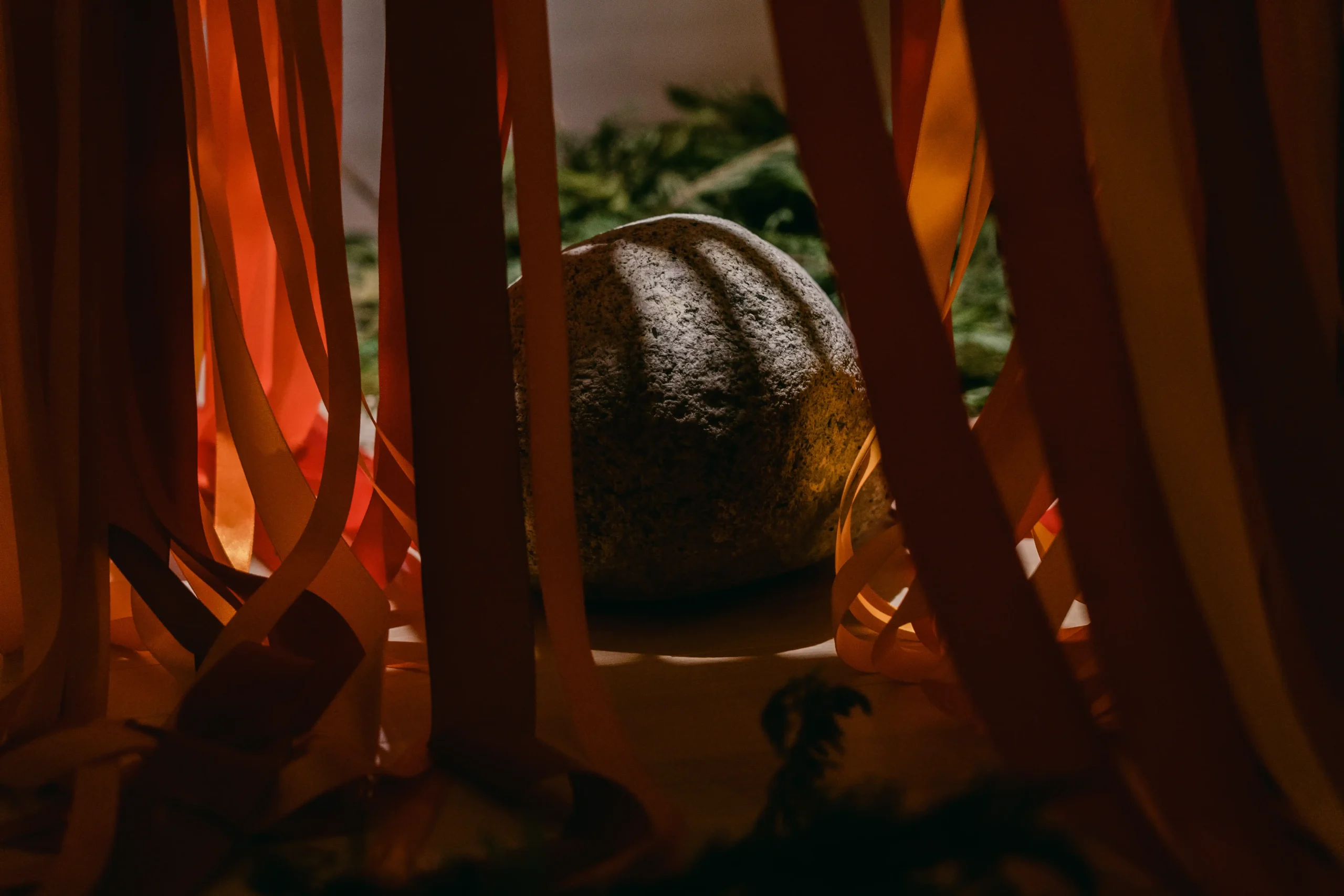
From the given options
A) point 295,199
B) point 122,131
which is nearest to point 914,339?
point 122,131

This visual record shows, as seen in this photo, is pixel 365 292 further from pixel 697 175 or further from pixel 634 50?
pixel 634 50

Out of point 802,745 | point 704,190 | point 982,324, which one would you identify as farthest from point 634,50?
point 802,745

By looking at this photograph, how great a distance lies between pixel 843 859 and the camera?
439 millimetres

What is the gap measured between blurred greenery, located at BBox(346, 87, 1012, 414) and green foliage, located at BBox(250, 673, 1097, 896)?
1082mm

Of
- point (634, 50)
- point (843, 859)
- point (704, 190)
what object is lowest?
point (843, 859)

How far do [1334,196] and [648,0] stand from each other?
184 cm

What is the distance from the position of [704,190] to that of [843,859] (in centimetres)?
150

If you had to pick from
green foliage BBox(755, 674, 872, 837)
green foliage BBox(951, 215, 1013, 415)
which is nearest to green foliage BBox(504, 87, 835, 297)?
green foliage BBox(951, 215, 1013, 415)

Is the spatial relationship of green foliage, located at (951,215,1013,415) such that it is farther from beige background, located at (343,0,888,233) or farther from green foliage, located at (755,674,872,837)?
green foliage, located at (755,674,872,837)

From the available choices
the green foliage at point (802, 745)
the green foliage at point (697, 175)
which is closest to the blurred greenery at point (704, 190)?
the green foliage at point (697, 175)

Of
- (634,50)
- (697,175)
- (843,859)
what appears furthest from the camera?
(634,50)

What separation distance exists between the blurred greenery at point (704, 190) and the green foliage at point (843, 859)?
1.08 metres

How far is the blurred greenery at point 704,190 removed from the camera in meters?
1.66

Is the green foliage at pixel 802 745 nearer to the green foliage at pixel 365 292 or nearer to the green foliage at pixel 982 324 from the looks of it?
the green foliage at pixel 982 324
